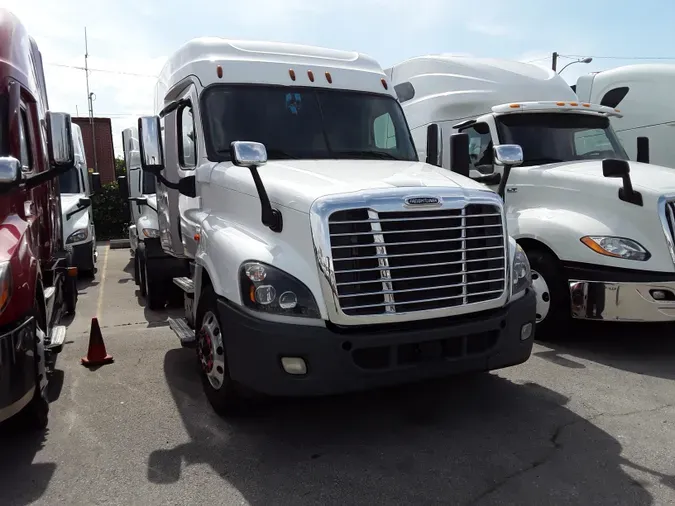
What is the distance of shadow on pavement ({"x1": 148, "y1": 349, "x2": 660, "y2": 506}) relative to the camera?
3350mm

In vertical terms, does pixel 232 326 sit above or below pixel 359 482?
above

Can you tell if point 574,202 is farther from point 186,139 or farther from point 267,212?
point 186,139

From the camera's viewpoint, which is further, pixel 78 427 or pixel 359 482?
pixel 78 427

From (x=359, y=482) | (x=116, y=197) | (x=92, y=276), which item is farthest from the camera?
(x=116, y=197)

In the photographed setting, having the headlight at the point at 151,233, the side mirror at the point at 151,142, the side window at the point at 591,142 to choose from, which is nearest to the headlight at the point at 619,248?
the side window at the point at 591,142

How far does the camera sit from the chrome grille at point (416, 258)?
12.1ft

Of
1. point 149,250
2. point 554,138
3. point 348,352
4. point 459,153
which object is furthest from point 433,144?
point 149,250

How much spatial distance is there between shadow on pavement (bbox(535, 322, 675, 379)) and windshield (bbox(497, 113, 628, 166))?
1971mm

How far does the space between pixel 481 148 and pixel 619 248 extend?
2.26 metres

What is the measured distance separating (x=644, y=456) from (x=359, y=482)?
1815 millimetres

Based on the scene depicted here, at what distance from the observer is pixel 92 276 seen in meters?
11.8

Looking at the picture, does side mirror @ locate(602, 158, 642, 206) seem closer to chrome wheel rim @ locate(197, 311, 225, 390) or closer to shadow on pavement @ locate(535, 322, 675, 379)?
shadow on pavement @ locate(535, 322, 675, 379)

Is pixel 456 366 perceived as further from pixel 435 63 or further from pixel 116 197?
pixel 116 197

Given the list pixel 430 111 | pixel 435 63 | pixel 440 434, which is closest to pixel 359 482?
pixel 440 434
